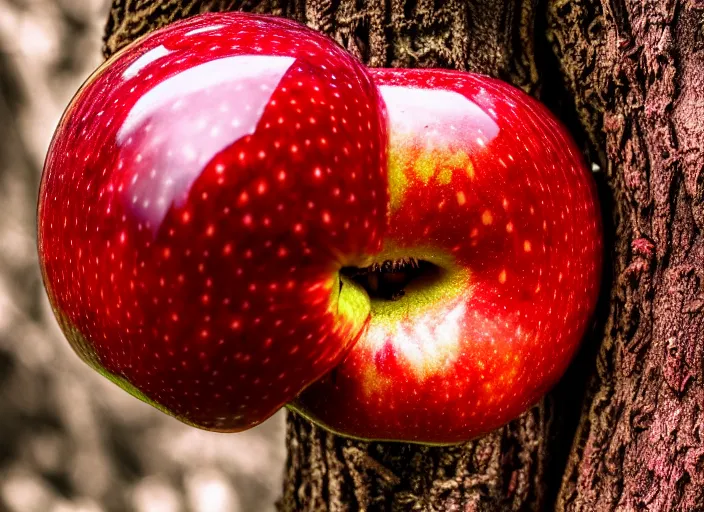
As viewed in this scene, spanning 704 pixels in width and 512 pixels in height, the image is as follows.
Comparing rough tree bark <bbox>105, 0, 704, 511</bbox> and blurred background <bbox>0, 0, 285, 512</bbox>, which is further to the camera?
blurred background <bbox>0, 0, 285, 512</bbox>

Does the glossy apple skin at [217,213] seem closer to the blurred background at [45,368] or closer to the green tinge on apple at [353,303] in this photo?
the green tinge on apple at [353,303]

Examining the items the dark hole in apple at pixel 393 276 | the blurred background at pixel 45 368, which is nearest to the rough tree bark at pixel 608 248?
the dark hole in apple at pixel 393 276

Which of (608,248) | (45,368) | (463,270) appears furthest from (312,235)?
(45,368)

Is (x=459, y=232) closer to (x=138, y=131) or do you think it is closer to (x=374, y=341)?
(x=374, y=341)

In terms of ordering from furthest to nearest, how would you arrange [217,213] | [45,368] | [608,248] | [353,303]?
[45,368]
[608,248]
[353,303]
[217,213]

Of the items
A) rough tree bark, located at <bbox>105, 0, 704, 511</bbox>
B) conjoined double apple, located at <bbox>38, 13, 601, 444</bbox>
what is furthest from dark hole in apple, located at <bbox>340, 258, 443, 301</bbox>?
rough tree bark, located at <bbox>105, 0, 704, 511</bbox>

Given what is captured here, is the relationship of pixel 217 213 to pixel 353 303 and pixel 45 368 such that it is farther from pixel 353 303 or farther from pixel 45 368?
pixel 45 368

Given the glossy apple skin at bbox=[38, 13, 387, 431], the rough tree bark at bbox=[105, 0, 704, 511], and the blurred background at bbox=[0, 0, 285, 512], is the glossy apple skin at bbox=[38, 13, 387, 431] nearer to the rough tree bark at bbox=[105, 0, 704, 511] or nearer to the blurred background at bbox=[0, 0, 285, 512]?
the rough tree bark at bbox=[105, 0, 704, 511]
